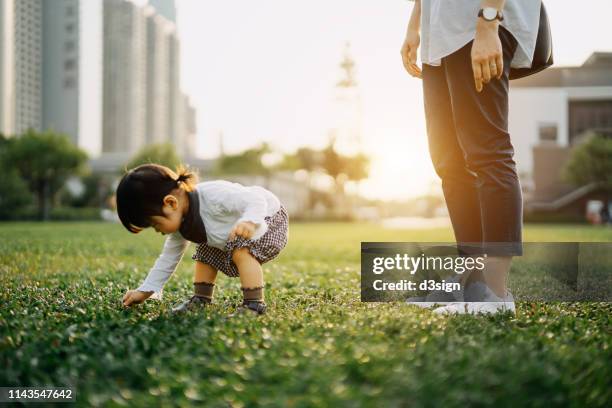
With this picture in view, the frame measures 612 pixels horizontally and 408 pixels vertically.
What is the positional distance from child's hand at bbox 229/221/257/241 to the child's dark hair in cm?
26

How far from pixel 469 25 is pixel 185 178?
114 centimetres

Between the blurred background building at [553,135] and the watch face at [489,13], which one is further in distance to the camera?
the blurred background building at [553,135]

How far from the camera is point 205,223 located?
80.0 inches

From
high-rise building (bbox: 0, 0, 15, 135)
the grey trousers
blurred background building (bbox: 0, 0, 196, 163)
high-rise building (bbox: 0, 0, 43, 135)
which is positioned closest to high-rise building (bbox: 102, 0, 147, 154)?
blurred background building (bbox: 0, 0, 196, 163)

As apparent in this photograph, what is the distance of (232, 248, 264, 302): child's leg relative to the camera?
2.00 meters

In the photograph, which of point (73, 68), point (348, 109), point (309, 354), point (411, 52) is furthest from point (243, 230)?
point (73, 68)

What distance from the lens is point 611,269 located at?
3.14m

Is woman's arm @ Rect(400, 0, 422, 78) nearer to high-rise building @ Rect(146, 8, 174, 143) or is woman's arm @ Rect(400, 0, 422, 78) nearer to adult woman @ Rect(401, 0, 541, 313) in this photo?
adult woman @ Rect(401, 0, 541, 313)

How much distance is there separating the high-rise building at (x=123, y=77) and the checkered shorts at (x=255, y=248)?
54506 mm

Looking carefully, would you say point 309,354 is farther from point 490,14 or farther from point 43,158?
point 43,158

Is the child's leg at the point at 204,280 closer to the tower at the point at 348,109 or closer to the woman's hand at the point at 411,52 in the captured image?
the woman's hand at the point at 411,52

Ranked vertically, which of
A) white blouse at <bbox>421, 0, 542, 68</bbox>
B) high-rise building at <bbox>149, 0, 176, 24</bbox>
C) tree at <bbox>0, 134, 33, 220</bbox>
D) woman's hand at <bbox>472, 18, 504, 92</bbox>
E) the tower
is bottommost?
tree at <bbox>0, 134, 33, 220</bbox>

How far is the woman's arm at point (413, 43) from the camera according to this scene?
2506 mm

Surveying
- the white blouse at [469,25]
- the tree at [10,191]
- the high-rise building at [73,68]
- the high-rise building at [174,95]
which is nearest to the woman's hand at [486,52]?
the white blouse at [469,25]
